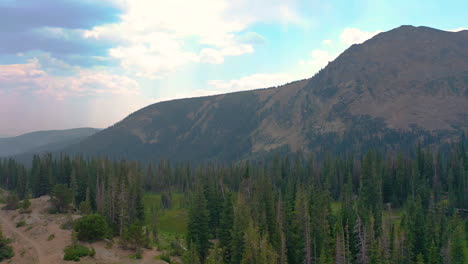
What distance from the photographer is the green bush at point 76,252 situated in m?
50.5

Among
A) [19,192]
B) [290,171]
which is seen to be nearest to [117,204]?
[19,192]

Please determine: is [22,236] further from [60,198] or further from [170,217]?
[170,217]

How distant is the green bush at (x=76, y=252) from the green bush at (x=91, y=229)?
4.99 metres

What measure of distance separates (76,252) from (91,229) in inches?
305

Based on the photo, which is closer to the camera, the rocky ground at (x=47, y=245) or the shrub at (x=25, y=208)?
the rocky ground at (x=47, y=245)

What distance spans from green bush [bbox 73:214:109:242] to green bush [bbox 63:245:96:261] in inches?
196

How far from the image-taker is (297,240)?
2267 inches

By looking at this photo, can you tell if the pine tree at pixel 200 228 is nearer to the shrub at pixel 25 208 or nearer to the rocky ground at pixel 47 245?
the rocky ground at pixel 47 245

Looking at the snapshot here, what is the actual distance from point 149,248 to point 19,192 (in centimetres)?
7518

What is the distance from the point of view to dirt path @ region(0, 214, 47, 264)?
51656 millimetres

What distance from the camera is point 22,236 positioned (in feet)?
205

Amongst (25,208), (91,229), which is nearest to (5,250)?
(91,229)

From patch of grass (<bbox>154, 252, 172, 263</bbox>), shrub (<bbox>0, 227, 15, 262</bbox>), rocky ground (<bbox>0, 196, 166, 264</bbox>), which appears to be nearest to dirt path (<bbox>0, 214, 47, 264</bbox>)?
rocky ground (<bbox>0, 196, 166, 264</bbox>)

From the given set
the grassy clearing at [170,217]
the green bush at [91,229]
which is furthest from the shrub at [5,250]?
the grassy clearing at [170,217]
